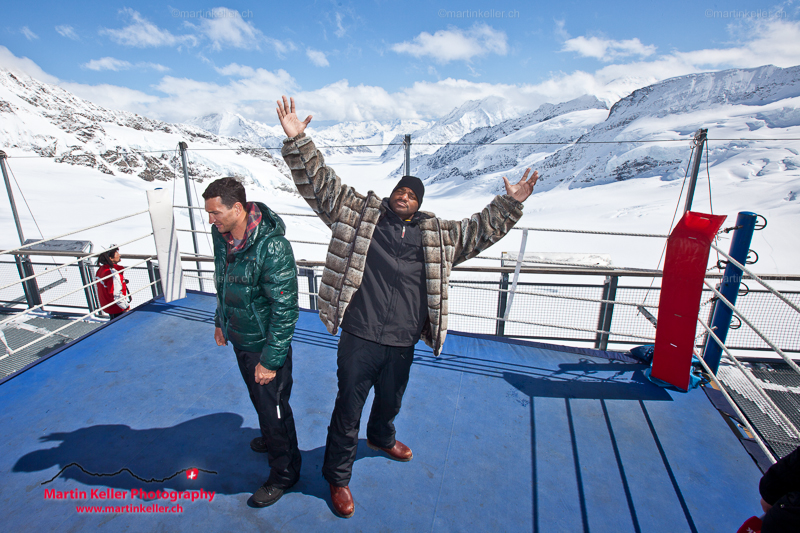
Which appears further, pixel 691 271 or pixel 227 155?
pixel 227 155

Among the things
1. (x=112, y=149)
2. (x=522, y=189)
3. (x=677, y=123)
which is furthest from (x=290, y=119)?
(x=677, y=123)

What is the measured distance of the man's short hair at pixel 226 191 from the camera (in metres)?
1.81

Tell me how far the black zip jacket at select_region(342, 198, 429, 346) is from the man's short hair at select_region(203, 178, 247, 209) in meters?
0.74

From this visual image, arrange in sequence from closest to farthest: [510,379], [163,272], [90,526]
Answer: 1. [90,526]
2. [510,379]
3. [163,272]

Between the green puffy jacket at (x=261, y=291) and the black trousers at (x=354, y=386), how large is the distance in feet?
1.16

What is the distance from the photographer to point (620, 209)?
49062mm

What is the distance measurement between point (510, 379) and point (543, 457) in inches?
35.0

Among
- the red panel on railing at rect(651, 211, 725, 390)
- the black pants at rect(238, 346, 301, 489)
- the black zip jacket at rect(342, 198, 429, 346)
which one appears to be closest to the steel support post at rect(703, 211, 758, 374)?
the red panel on railing at rect(651, 211, 725, 390)

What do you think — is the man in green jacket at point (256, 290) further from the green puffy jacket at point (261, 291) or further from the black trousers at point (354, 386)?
the black trousers at point (354, 386)

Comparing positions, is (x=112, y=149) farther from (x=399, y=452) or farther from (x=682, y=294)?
(x=682, y=294)

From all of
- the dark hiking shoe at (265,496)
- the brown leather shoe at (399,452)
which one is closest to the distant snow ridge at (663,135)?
the brown leather shoe at (399,452)

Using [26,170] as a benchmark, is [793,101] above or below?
above

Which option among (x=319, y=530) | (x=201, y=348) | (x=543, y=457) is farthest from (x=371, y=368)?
(x=201, y=348)

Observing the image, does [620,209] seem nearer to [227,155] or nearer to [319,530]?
[319,530]
